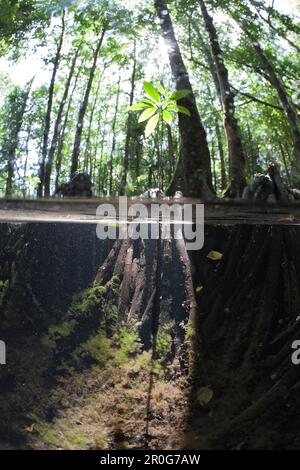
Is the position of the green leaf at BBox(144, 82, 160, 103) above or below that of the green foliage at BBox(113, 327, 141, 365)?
above

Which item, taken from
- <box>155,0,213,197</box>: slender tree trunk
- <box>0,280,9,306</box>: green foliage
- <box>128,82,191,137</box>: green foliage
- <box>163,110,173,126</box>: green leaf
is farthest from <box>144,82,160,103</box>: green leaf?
<box>0,280,9,306</box>: green foliage

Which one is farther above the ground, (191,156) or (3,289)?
(191,156)

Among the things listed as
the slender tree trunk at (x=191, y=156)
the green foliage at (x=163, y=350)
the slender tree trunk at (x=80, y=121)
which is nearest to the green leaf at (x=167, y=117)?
the slender tree trunk at (x=191, y=156)

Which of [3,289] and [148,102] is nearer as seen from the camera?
[3,289]

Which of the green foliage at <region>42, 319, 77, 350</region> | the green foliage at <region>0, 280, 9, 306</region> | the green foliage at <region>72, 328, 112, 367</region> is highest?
the green foliage at <region>0, 280, 9, 306</region>

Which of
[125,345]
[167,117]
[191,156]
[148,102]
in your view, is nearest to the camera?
[125,345]

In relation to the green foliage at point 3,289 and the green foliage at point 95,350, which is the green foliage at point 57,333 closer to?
the green foliage at point 95,350

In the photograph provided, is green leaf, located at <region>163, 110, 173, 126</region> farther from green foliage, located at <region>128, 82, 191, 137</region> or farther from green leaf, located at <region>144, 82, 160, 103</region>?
green leaf, located at <region>144, 82, 160, 103</region>

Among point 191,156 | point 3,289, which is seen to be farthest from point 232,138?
point 3,289

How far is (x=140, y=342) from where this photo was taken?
375 cm

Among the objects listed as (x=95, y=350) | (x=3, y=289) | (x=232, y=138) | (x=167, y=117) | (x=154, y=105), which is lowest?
(x=95, y=350)

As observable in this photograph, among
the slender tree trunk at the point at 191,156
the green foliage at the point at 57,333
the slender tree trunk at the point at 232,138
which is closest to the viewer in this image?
the green foliage at the point at 57,333

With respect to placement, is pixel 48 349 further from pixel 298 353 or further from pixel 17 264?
pixel 298 353

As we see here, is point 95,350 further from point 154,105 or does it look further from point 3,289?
point 154,105
